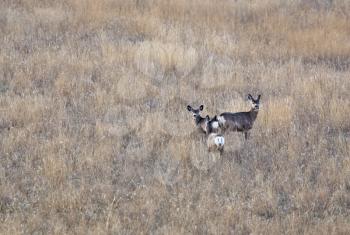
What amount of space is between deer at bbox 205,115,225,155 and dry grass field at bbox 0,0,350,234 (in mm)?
151

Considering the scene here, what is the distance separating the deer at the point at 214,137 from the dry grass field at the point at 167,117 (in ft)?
0.49

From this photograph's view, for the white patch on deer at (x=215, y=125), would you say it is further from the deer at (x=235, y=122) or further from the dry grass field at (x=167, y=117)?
the dry grass field at (x=167, y=117)

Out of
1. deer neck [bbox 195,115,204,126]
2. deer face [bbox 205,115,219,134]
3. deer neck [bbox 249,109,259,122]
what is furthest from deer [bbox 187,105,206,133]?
deer neck [bbox 249,109,259,122]

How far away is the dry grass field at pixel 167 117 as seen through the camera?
6906 millimetres

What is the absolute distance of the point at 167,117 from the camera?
32.6 feet

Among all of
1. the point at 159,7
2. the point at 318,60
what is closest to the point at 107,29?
the point at 159,7

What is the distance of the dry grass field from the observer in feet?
22.7

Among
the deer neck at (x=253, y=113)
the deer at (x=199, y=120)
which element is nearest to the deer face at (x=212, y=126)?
the deer at (x=199, y=120)

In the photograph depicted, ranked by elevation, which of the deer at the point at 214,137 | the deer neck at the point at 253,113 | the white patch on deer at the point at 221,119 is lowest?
the deer at the point at 214,137

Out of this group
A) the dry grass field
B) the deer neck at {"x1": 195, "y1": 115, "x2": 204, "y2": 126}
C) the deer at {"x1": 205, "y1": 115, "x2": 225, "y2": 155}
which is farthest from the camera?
the deer neck at {"x1": 195, "y1": 115, "x2": 204, "y2": 126}

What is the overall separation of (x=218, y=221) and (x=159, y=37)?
26.0 ft

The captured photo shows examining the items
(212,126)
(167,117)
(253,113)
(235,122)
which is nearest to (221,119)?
(235,122)

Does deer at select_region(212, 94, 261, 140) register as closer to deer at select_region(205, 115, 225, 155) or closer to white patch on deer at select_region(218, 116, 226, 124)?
white patch on deer at select_region(218, 116, 226, 124)

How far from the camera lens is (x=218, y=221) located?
6707 mm
